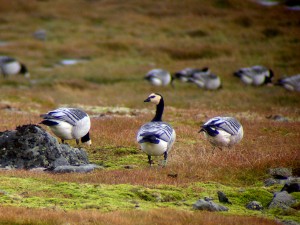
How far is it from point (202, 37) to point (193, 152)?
42.0 metres

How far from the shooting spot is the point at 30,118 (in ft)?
82.6

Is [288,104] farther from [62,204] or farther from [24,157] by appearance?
[62,204]

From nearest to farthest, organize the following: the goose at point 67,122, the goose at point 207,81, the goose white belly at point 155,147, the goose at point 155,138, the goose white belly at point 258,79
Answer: the goose at point 155,138, the goose white belly at point 155,147, the goose at point 67,122, the goose at point 207,81, the goose white belly at point 258,79

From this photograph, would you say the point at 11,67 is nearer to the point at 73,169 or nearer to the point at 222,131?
the point at 222,131

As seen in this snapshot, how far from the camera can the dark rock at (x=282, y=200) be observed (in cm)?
1348

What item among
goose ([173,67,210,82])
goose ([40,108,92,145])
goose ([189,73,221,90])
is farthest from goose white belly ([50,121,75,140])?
goose ([173,67,210,82])

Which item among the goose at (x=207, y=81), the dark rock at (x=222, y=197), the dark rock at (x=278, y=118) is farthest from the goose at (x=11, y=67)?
the dark rock at (x=222, y=197)

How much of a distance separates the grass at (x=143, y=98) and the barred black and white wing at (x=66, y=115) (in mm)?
1187

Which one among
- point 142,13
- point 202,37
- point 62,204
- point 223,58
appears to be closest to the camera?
point 62,204

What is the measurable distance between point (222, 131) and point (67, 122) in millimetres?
4237

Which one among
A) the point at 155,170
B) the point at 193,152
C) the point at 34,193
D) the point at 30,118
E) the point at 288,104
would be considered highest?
the point at 34,193

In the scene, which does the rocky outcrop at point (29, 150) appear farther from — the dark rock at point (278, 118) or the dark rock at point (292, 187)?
the dark rock at point (278, 118)

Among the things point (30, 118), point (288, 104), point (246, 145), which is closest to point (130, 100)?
point (288, 104)

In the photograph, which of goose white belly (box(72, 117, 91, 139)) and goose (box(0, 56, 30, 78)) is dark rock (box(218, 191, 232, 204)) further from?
goose (box(0, 56, 30, 78))
